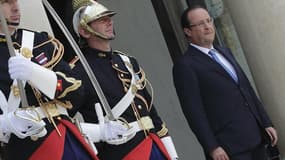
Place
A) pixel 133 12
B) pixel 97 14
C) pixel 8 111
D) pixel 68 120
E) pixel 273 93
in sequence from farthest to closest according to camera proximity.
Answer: pixel 133 12, pixel 273 93, pixel 97 14, pixel 68 120, pixel 8 111

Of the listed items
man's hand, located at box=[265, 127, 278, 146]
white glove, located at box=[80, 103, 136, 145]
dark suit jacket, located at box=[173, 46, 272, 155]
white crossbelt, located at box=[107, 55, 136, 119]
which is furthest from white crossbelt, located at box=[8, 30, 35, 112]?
man's hand, located at box=[265, 127, 278, 146]

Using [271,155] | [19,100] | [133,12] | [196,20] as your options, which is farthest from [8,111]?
[133,12]

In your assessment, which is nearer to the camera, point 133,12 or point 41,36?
point 41,36

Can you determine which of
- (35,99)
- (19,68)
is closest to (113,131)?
(35,99)

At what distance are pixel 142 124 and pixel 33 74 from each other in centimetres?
102

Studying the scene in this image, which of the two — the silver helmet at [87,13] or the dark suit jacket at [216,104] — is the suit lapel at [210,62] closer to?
the dark suit jacket at [216,104]

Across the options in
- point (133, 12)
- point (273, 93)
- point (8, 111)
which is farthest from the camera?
point (133, 12)

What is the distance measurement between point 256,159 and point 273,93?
729 mm

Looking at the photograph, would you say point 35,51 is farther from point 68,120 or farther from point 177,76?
point 177,76

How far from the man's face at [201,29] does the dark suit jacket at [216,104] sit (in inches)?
3.7

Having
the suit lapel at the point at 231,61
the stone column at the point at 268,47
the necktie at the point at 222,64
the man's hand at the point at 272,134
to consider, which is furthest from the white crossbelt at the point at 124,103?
the stone column at the point at 268,47

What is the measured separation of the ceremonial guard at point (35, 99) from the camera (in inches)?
118

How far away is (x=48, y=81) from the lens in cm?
312

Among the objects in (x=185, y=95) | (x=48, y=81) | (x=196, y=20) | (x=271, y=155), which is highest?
(x=48, y=81)
